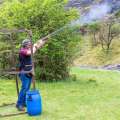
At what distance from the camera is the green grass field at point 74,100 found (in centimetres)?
860

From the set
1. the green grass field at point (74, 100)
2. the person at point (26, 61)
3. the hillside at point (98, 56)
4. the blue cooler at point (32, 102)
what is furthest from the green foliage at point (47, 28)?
the hillside at point (98, 56)

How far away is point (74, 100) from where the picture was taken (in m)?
10.6

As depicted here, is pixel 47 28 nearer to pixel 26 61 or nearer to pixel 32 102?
pixel 26 61

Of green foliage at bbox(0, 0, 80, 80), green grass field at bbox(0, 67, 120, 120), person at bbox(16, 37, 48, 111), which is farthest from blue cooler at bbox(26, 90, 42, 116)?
green foliage at bbox(0, 0, 80, 80)

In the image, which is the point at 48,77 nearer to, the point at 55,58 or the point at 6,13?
the point at 55,58

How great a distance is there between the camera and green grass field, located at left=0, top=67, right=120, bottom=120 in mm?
8602

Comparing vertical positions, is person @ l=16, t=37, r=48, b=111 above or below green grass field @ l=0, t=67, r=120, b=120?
above

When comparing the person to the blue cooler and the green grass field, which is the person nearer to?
the blue cooler

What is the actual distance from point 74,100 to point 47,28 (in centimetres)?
455

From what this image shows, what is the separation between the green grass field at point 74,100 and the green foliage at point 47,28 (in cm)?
74

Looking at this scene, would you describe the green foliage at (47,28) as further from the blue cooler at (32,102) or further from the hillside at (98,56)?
the hillside at (98,56)

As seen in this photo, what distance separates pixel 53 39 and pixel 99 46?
104 ft

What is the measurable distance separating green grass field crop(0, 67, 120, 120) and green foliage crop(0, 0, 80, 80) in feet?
2.41

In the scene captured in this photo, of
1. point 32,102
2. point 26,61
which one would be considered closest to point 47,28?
point 26,61
